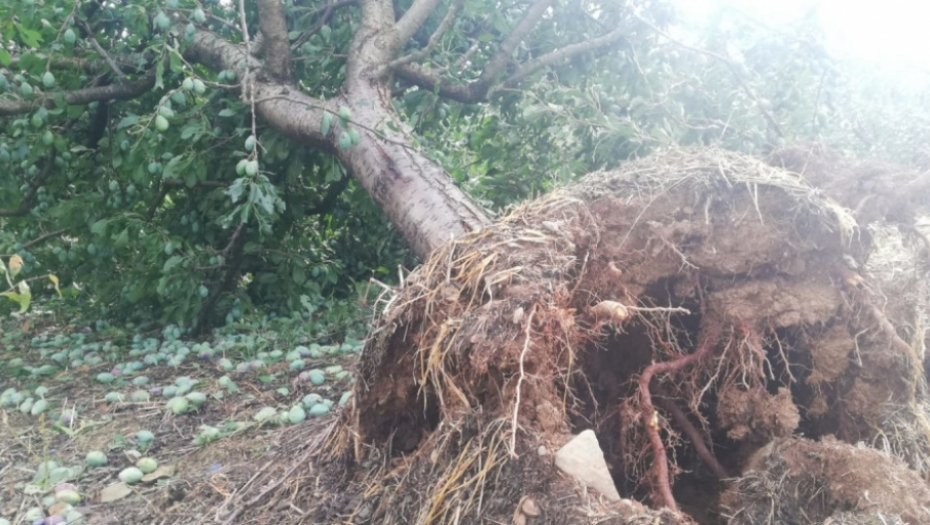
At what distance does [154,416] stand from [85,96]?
2029 millimetres

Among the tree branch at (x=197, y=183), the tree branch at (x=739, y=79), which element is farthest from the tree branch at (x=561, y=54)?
the tree branch at (x=197, y=183)

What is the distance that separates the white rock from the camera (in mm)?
1665

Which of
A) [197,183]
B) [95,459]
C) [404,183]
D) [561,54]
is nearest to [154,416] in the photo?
[95,459]

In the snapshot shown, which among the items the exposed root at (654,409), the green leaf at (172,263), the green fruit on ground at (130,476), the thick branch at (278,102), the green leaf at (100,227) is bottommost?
the green fruit on ground at (130,476)

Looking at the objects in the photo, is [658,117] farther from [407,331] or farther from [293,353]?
[407,331]

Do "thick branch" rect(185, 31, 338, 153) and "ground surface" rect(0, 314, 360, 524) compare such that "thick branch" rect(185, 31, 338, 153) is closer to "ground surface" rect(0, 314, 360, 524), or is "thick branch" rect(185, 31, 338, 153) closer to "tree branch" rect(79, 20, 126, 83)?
"tree branch" rect(79, 20, 126, 83)

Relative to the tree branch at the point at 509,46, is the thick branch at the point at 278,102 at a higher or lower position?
lower

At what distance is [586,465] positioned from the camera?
168 cm

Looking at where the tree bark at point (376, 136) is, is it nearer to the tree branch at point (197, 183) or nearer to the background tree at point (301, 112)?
the background tree at point (301, 112)

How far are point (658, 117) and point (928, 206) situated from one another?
2.23 metres

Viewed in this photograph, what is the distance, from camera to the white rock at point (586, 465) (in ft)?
5.46

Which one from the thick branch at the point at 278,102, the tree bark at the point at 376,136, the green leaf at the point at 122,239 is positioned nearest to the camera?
the tree bark at the point at 376,136

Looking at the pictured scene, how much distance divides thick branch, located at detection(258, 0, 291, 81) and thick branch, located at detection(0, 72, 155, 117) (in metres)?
0.81

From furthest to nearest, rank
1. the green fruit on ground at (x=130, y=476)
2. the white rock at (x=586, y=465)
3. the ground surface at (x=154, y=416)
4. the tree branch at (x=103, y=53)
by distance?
the tree branch at (x=103, y=53) < the green fruit on ground at (x=130, y=476) < the ground surface at (x=154, y=416) < the white rock at (x=586, y=465)
